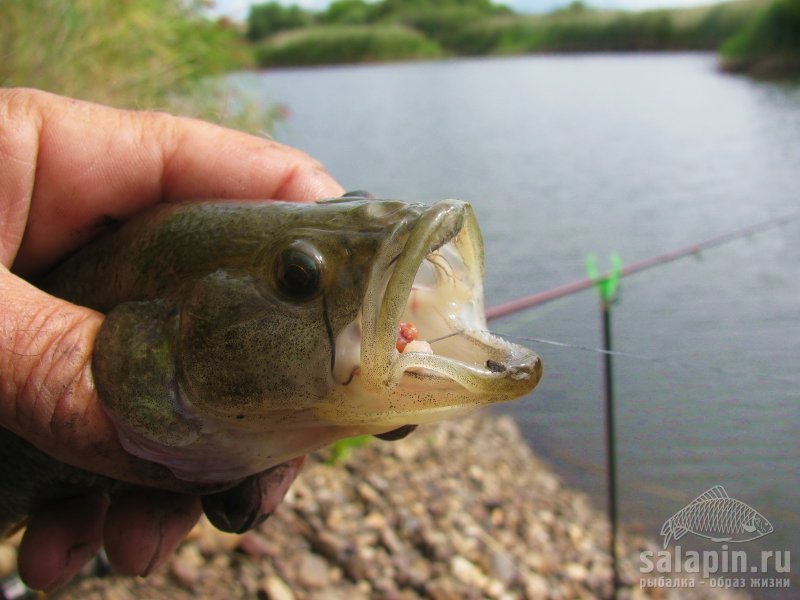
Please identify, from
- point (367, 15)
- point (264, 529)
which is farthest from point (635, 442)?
point (367, 15)

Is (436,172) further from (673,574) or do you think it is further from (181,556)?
(181,556)

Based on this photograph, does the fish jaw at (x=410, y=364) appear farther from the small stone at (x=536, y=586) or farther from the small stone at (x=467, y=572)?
the small stone at (x=536, y=586)

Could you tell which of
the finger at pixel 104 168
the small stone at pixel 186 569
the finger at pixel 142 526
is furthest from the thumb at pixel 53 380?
the small stone at pixel 186 569

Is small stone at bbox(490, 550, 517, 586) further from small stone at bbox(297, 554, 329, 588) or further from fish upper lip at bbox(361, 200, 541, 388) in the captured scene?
fish upper lip at bbox(361, 200, 541, 388)

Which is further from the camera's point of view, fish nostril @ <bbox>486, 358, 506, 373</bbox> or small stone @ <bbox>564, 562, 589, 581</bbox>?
small stone @ <bbox>564, 562, 589, 581</bbox>

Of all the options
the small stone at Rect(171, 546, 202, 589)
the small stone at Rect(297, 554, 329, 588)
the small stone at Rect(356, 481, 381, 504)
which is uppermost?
the small stone at Rect(171, 546, 202, 589)

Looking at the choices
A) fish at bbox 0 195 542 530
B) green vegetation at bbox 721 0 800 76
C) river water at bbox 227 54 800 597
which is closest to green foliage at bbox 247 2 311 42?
river water at bbox 227 54 800 597
